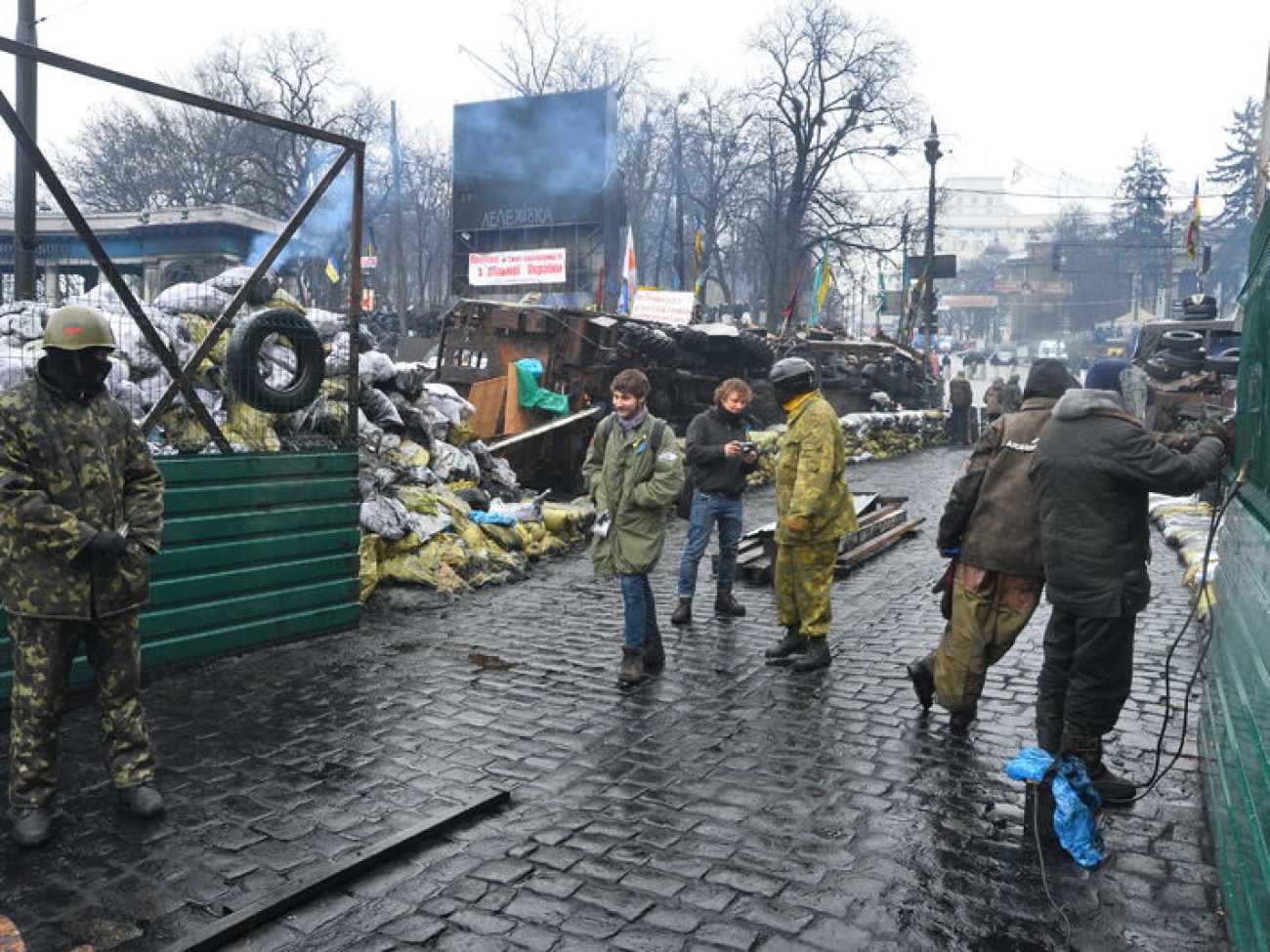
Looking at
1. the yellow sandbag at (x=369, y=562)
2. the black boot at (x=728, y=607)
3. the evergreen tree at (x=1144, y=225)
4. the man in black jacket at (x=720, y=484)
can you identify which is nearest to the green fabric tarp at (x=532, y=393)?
the yellow sandbag at (x=369, y=562)

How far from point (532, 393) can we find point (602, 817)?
1082cm

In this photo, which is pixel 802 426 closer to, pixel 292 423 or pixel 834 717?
pixel 834 717

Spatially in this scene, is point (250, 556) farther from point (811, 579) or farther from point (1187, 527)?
point (1187, 527)

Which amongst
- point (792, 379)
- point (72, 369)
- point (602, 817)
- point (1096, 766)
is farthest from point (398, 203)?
point (1096, 766)

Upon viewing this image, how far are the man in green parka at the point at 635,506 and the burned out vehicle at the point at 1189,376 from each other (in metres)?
6.27

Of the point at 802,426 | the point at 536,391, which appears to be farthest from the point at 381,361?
the point at 802,426

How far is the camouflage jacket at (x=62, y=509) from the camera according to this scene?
11.7 ft

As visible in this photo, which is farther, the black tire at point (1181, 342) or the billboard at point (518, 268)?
the billboard at point (518, 268)

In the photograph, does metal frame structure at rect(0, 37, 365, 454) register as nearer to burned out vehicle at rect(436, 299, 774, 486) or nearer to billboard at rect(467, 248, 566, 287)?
burned out vehicle at rect(436, 299, 774, 486)

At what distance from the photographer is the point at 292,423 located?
7773 millimetres

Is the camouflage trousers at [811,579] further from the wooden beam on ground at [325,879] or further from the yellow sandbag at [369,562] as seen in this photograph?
the yellow sandbag at [369,562]

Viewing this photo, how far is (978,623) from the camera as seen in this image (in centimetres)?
460

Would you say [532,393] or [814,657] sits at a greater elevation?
[532,393]

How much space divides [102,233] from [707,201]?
135ft
